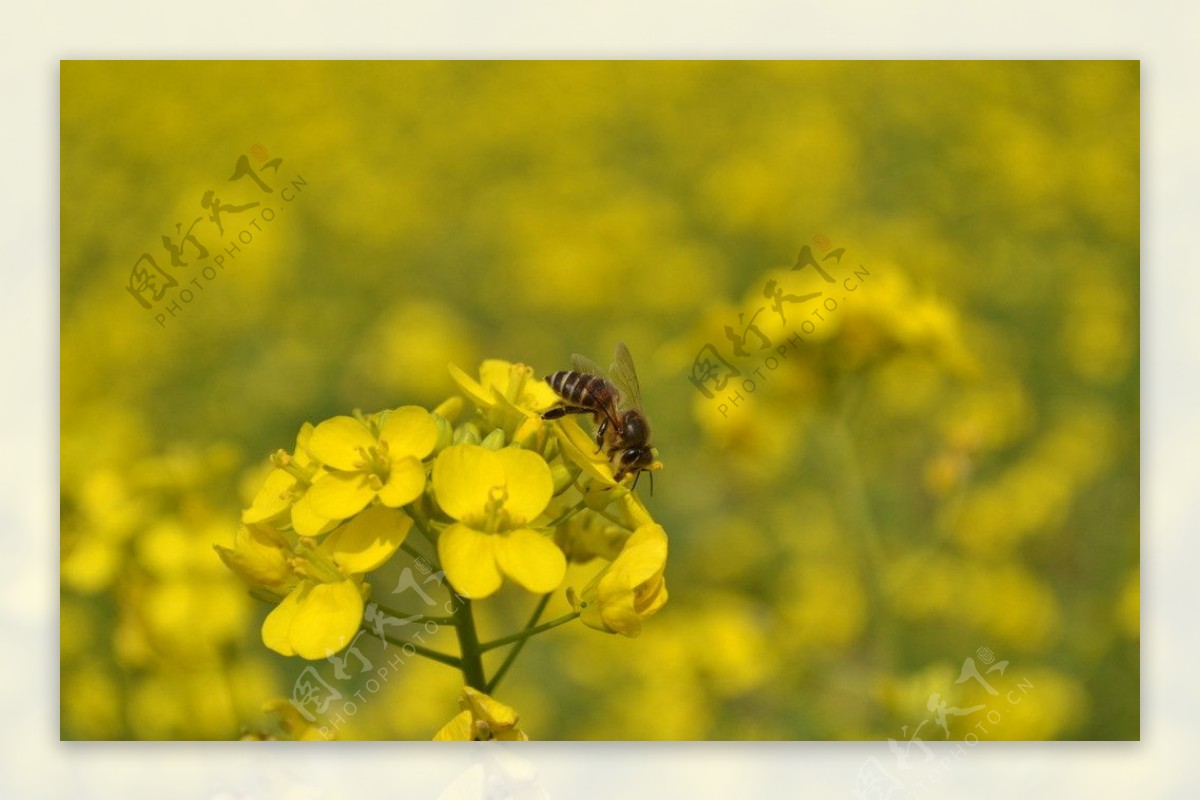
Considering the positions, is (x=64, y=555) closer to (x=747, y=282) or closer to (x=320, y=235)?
(x=320, y=235)

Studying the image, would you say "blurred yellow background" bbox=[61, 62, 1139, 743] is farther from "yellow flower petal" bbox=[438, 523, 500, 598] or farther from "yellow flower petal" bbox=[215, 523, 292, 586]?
"yellow flower petal" bbox=[438, 523, 500, 598]

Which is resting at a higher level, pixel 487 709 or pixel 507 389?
pixel 507 389

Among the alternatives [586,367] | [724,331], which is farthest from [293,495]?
[724,331]

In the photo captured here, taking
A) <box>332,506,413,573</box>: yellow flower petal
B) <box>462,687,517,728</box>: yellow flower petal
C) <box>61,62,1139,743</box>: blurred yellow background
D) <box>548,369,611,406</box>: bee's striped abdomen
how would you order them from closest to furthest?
<box>462,687,517,728</box>: yellow flower petal → <box>332,506,413,573</box>: yellow flower petal → <box>548,369,611,406</box>: bee's striped abdomen → <box>61,62,1139,743</box>: blurred yellow background

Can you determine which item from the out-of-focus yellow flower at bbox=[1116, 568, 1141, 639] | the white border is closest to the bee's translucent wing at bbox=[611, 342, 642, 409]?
the white border

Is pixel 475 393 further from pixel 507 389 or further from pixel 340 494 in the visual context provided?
pixel 340 494

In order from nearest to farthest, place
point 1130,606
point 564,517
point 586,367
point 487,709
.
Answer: point 487,709, point 564,517, point 586,367, point 1130,606

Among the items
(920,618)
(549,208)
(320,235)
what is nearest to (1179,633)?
(920,618)
